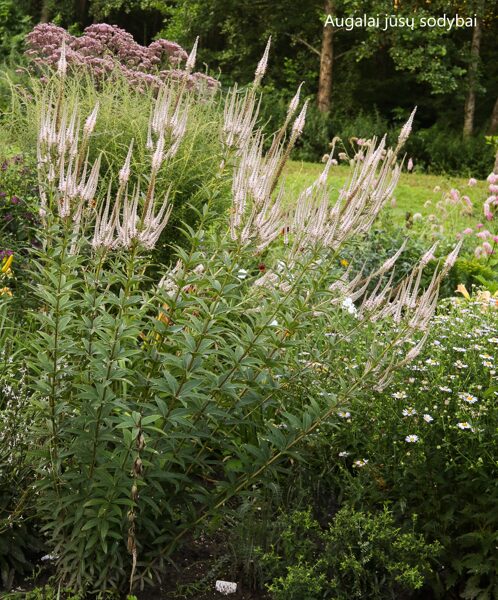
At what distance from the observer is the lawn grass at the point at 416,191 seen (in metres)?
10.0

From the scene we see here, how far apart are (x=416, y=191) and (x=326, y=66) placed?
9645 millimetres

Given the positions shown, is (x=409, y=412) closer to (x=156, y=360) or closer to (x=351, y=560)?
(x=351, y=560)

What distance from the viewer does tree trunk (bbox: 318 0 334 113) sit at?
72.6ft

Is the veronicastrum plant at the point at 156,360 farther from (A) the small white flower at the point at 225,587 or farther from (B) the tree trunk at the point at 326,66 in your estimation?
(B) the tree trunk at the point at 326,66

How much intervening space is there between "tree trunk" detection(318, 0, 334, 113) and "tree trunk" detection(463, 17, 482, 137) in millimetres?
3723

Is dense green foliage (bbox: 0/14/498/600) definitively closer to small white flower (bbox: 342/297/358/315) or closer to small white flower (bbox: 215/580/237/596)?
small white flower (bbox: 215/580/237/596)

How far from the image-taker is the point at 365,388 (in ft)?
10.4

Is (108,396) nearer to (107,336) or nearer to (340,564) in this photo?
(107,336)

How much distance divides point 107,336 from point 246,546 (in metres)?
1.10

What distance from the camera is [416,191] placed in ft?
46.1

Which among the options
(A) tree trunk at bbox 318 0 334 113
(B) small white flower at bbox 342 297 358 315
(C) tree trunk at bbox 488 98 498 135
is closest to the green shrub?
(B) small white flower at bbox 342 297 358 315

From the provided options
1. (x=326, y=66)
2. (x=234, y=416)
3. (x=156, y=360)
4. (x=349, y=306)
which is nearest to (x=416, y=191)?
(x=326, y=66)

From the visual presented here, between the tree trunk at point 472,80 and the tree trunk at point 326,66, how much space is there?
3723mm

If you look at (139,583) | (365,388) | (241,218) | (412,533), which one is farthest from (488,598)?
(241,218)
